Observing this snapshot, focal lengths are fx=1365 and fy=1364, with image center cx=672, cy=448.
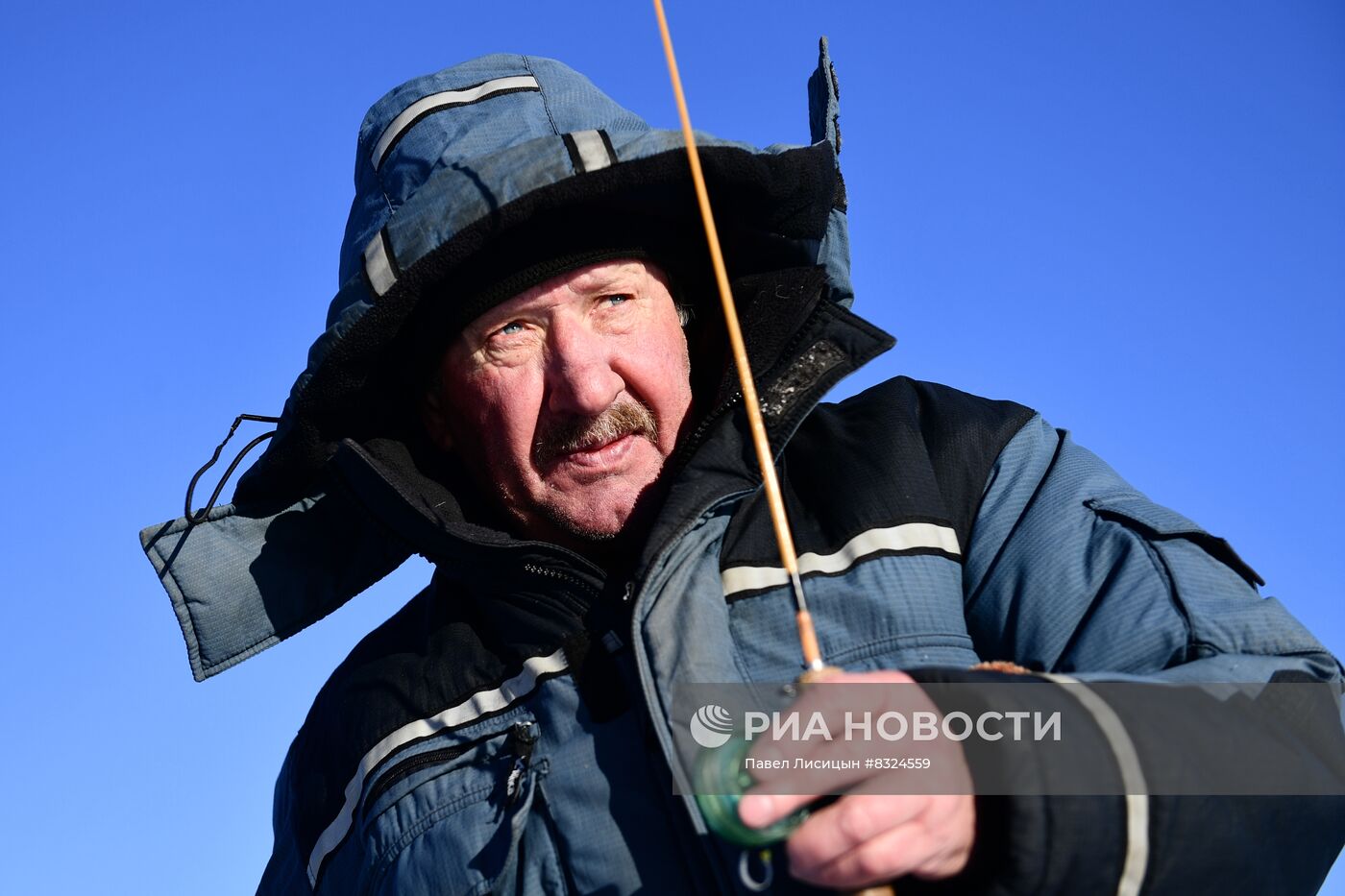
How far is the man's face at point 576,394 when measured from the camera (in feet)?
12.8

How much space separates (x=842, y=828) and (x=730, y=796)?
179mm

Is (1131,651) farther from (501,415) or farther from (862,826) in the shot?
(501,415)

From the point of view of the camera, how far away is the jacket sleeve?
220cm

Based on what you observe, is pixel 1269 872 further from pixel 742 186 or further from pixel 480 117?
pixel 480 117

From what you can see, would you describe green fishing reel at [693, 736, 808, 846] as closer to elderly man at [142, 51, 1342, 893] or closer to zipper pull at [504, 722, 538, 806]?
elderly man at [142, 51, 1342, 893]

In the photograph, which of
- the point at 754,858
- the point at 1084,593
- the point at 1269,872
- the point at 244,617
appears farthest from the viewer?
the point at 244,617

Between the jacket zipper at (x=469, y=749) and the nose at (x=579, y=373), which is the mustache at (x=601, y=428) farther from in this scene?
the jacket zipper at (x=469, y=749)

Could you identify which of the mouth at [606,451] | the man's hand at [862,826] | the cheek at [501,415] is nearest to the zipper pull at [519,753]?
the mouth at [606,451]

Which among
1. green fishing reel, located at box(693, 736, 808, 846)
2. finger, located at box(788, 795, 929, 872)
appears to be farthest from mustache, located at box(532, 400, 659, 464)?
finger, located at box(788, 795, 929, 872)

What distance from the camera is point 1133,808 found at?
7.30 feet

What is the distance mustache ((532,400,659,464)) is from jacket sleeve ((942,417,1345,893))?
40.4 inches

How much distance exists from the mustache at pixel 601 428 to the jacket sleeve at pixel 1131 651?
1.03 meters

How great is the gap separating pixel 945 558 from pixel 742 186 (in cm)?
134

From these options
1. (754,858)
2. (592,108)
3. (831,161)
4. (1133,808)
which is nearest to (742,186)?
(831,161)
